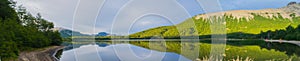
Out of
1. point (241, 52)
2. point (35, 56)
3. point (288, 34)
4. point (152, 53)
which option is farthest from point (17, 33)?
point (288, 34)

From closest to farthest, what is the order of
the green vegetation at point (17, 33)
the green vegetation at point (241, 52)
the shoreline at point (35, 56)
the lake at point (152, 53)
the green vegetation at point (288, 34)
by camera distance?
the lake at point (152, 53), the green vegetation at point (241, 52), the green vegetation at point (17, 33), the shoreline at point (35, 56), the green vegetation at point (288, 34)

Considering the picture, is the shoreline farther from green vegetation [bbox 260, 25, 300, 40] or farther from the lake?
green vegetation [bbox 260, 25, 300, 40]

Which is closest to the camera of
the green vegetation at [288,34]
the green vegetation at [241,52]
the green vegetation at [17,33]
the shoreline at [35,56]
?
the green vegetation at [241,52]

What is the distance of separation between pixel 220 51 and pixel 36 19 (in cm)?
5380

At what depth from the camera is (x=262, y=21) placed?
170875mm

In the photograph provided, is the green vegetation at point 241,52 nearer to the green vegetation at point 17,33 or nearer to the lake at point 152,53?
the lake at point 152,53

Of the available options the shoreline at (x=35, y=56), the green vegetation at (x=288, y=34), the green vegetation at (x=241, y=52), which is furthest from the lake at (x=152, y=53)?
the green vegetation at (x=288, y=34)

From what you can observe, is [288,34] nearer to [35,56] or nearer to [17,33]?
[17,33]

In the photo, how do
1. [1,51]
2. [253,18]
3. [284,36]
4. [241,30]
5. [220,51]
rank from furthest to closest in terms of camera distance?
[253,18] < [241,30] < [284,36] < [1,51] < [220,51]

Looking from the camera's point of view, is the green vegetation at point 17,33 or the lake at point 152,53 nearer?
the lake at point 152,53

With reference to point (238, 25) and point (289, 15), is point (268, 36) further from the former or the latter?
point (289, 15)

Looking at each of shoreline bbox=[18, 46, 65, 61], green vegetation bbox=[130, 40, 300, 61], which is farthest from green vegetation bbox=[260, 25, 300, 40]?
shoreline bbox=[18, 46, 65, 61]

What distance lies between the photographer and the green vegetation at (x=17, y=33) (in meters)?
21.0

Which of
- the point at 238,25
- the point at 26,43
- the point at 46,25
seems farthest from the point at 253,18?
the point at 26,43
